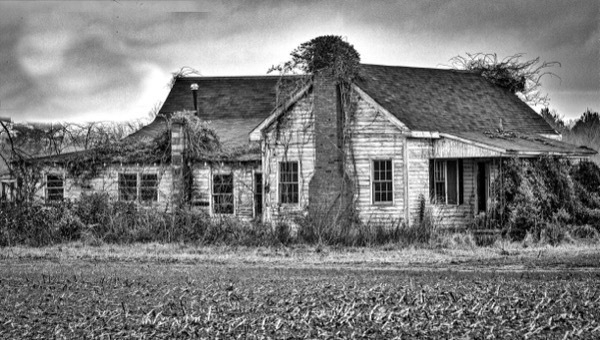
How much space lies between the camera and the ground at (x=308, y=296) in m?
11.3

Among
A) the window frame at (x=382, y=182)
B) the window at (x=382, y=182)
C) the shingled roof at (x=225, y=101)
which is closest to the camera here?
the window frame at (x=382, y=182)

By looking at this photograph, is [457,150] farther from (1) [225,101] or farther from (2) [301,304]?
(2) [301,304]

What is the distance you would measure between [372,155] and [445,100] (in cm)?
567

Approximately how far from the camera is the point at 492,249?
23.1 metres

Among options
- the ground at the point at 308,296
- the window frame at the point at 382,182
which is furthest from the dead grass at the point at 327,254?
the window frame at the point at 382,182

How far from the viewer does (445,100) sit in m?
32.9

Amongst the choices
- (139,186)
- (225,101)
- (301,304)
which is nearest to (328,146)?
(139,186)

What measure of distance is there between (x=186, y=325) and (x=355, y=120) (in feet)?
58.6

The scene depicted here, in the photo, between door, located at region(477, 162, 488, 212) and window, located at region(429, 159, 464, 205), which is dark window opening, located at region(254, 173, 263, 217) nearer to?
window, located at region(429, 159, 464, 205)

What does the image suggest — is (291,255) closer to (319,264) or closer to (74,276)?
(319,264)

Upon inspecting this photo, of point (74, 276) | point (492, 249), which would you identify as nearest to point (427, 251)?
point (492, 249)

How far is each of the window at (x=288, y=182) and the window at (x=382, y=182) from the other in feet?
8.48

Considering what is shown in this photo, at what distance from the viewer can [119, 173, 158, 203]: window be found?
31.9m

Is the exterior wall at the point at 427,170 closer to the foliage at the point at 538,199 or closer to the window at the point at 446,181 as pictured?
the window at the point at 446,181
